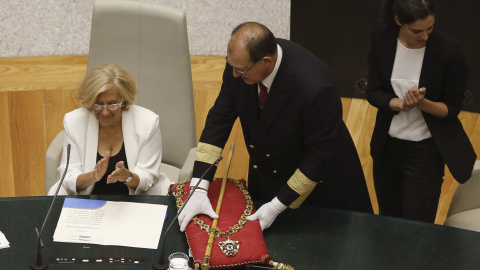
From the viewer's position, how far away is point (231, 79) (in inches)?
87.3

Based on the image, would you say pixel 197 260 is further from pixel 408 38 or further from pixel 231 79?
pixel 408 38

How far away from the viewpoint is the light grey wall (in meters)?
4.12

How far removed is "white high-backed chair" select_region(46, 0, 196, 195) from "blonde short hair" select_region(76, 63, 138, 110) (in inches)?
14.1

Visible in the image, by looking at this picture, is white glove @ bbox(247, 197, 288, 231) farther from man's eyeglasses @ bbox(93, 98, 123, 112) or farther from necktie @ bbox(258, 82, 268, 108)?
man's eyeglasses @ bbox(93, 98, 123, 112)

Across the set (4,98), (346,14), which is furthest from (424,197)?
(4,98)

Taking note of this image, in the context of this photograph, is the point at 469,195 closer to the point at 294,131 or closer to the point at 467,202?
the point at 467,202

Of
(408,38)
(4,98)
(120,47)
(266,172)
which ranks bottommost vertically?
(4,98)

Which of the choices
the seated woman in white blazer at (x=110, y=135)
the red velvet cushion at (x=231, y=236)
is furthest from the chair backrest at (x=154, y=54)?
the red velvet cushion at (x=231, y=236)

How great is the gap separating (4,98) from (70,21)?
2.30 ft

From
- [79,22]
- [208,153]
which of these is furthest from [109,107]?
[79,22]

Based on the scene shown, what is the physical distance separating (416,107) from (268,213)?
0.74 m

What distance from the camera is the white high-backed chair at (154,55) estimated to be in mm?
2791

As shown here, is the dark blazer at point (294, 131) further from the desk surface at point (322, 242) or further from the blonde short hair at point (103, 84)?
the blonde short hair at point (103, 84)

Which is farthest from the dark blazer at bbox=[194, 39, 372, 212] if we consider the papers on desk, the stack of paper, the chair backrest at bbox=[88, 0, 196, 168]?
the stack of paper
